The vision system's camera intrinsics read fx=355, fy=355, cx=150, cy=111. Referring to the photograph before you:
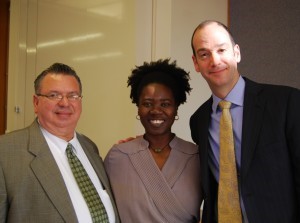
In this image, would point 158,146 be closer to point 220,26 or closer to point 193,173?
point 193,173

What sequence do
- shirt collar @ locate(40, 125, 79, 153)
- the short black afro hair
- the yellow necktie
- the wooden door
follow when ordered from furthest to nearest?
the wooden door < the short black afro hair < shirt collar @ locate(40, 125, 79, 153) < the yellow necktie

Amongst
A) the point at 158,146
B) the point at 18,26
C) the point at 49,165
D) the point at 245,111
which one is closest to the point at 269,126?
the point at 245,111

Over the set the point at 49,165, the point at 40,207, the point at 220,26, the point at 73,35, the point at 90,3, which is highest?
the point at 90,3

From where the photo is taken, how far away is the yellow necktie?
1.43m

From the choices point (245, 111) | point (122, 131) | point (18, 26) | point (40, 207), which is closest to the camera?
point (40, 207)

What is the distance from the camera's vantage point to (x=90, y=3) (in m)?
2.69

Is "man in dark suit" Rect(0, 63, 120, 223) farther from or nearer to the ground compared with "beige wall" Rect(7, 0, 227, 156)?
nearer to the ground

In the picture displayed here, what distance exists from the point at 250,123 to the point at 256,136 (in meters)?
0.06

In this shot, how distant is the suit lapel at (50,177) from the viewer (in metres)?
1.35

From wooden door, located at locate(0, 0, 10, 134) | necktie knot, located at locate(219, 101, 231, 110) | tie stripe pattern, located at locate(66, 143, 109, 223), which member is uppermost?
wooden door, located at locate(0, 0, 10, 134)

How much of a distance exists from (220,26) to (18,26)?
273 centimetres

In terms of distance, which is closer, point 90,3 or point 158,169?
point 158,169

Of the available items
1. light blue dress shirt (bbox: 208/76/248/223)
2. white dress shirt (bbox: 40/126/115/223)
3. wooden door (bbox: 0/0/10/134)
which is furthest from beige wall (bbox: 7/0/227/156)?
wooden door (bbox: 0/0/10/134)

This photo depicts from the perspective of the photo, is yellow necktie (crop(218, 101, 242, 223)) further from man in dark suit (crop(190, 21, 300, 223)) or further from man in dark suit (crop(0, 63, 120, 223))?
man in dark suit (crop(0, 63, 120, 223))
